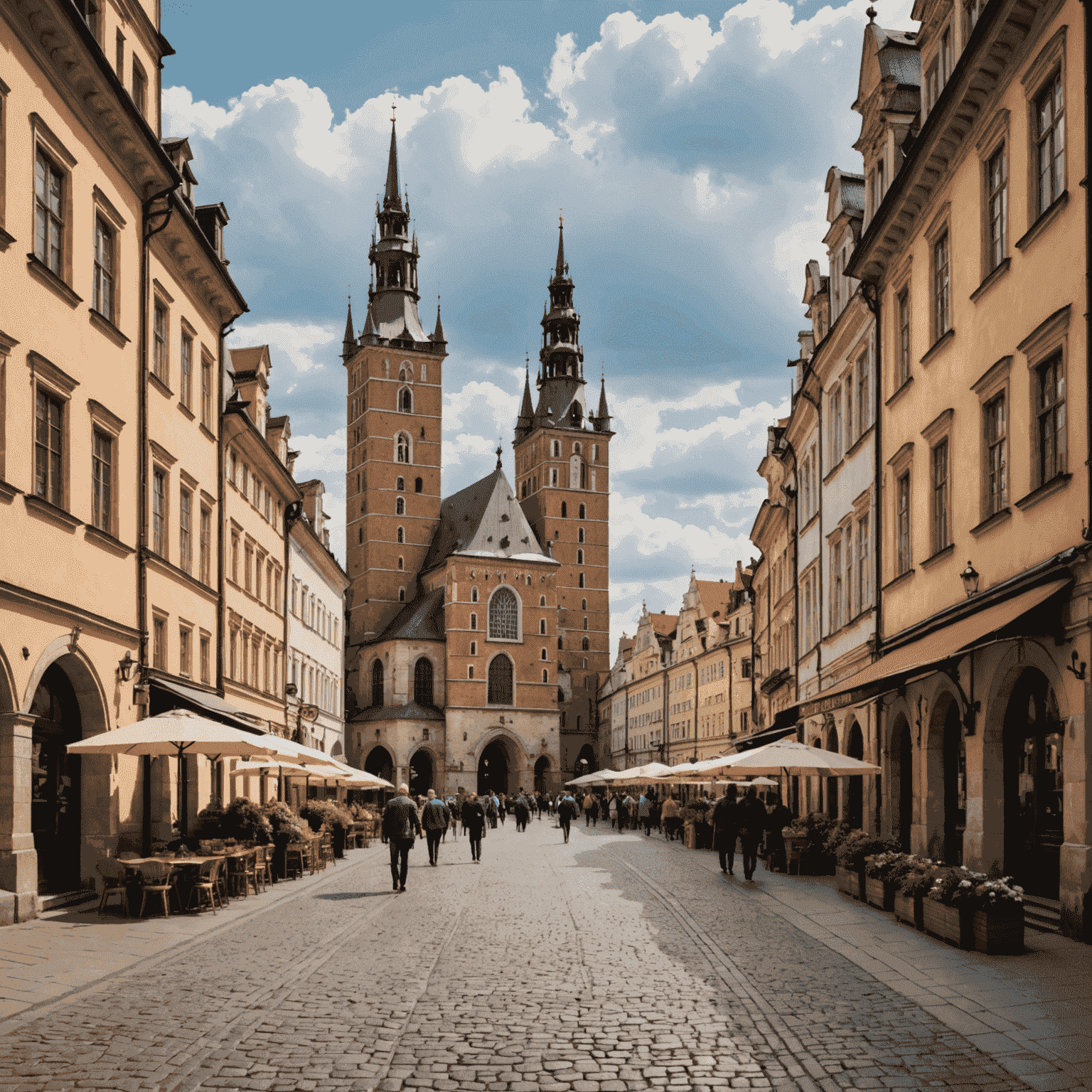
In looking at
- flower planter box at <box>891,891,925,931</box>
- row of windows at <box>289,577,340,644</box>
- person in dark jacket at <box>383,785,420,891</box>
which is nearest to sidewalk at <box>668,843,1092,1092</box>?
flower planter box at <box>891,891,925,931</box>

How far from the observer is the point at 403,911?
716 inches

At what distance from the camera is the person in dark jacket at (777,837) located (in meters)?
25.2

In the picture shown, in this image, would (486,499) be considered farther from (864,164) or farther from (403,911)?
(403,911)

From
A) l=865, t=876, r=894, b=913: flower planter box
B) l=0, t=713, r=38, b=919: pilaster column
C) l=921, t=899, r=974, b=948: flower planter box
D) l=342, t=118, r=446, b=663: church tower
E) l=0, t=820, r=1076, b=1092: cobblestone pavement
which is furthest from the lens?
l=342, t=118, r=446, b=663: church tower

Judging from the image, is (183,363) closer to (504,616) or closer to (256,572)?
(256,572)

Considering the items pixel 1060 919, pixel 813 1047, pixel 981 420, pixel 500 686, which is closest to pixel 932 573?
pixel 981 420

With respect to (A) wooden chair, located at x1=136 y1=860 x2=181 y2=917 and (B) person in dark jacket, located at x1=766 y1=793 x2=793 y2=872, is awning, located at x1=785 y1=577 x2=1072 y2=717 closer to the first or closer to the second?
(B) person in dark jacket, located at x1=766 y1=793 x2=793 y2=872

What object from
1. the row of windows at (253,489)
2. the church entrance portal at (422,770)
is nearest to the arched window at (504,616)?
the church entrance portal at (422,770)

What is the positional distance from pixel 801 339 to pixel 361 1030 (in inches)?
1243

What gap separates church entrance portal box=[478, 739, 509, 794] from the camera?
100 metres

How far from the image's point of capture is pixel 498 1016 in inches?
384

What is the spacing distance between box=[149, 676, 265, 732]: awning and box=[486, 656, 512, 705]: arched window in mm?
70892

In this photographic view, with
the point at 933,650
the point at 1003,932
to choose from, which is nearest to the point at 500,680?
the point at 933,650

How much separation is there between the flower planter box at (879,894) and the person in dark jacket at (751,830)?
16.3 feet
